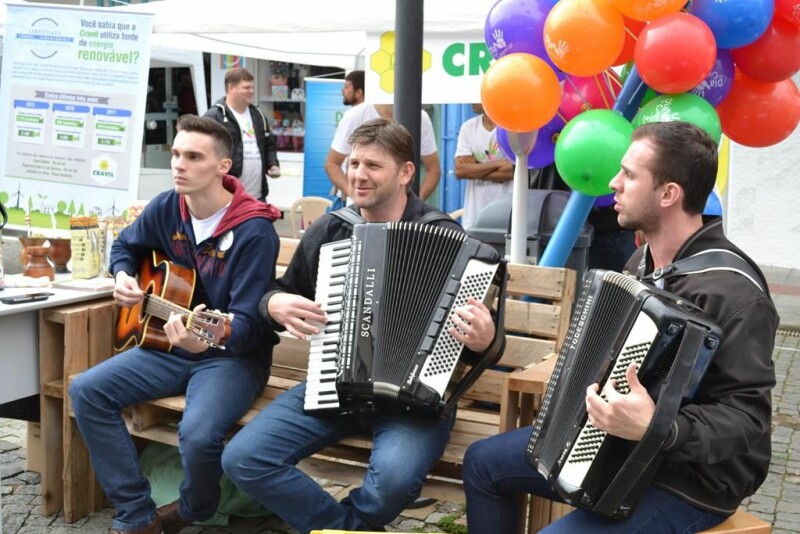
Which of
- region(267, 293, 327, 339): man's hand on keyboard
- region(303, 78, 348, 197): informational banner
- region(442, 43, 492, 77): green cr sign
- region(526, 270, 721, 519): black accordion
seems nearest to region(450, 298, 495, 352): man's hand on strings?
region(526, 270, 721, 519): black accordion

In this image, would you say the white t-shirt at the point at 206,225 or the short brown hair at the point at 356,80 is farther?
the short brown hair at the point at 356,80

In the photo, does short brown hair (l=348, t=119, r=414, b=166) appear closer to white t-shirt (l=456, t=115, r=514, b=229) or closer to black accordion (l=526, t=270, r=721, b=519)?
black accordion (l=526, t=270, r=721, b=519)

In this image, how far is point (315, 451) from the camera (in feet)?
10.6

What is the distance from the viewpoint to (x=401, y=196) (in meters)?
3.39

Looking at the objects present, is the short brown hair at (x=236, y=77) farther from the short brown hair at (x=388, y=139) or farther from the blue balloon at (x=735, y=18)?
the blue balloon at (x=735, y=18)

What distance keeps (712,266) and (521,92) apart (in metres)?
1.29

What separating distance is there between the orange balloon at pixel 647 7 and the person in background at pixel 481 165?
8.74 ft

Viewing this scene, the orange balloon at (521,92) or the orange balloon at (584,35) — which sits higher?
the orange balloon at (584,35)

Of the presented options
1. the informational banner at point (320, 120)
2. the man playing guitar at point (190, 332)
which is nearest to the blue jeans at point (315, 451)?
the man playing guitar at point (190, 332)

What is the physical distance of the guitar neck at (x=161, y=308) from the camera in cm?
354

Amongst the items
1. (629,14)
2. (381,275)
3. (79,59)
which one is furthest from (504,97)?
(79,59)

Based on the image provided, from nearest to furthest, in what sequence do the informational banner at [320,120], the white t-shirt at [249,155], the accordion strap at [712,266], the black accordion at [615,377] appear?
1. the black accordion at [615,377]
2. the accordion strap at [712,266]
3. the white t-shirt at [249,155]
4. the informational banner at [320,120]

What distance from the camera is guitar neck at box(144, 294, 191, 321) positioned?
3535 millimetres

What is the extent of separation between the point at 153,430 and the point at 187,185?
36.0 inches
